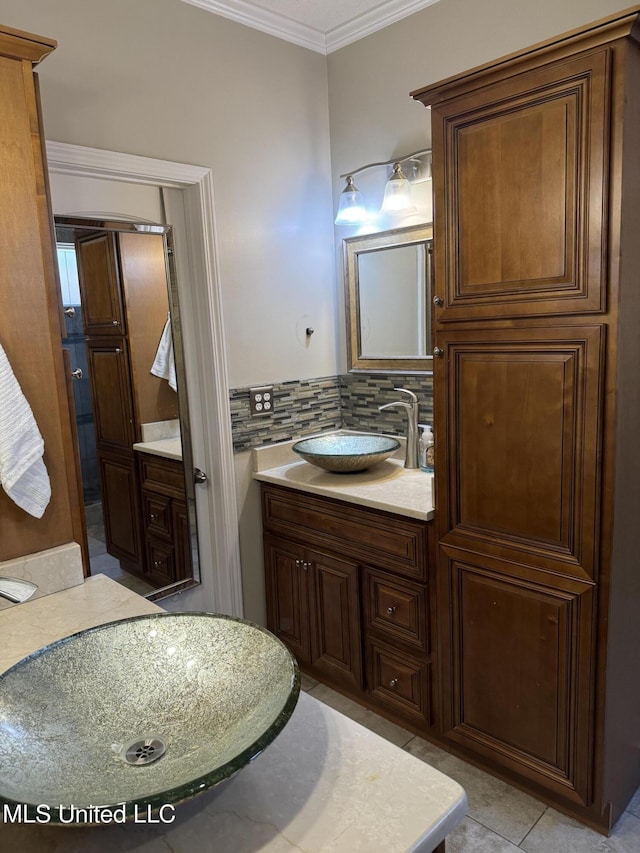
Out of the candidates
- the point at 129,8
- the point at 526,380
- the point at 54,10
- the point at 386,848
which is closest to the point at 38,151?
the point at 54,10

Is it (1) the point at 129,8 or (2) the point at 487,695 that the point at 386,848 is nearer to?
(2) the point at 487,695

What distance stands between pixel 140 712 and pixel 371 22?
8.64ft

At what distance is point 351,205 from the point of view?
2.63 m

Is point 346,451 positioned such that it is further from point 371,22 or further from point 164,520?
point 371,22

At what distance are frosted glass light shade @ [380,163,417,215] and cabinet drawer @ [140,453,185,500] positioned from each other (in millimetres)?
1346

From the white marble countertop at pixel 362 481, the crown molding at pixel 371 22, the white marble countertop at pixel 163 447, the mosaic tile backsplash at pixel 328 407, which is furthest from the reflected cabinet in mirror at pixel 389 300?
the white marble countertop at pixel 163 447

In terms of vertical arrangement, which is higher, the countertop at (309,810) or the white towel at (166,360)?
the white towel at (166,360)

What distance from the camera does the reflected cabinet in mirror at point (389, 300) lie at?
2.57m

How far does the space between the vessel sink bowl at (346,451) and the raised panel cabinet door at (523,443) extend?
49 cm

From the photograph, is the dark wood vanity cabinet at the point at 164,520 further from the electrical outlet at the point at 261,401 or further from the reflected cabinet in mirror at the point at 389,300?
the reflected cabinet in mirror at the point at 389,300

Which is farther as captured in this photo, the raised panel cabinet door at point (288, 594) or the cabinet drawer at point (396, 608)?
the raised panel cabinet door at point (288, 594)

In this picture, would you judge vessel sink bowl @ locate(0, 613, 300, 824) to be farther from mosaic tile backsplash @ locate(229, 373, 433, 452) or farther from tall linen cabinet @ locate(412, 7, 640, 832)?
mosaic tile backsplash @ locate(229, 373, 433, 452)

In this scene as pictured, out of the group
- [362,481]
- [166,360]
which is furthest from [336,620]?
[166,360]

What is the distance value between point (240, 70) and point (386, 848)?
2576mm
